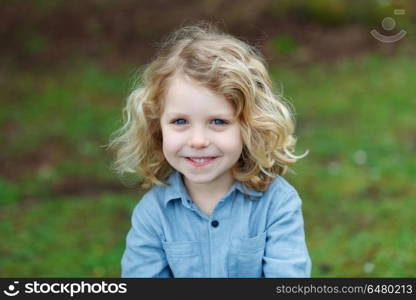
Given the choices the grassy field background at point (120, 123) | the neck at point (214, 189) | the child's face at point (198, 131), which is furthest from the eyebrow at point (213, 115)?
the grassy field background at point (120, 123)

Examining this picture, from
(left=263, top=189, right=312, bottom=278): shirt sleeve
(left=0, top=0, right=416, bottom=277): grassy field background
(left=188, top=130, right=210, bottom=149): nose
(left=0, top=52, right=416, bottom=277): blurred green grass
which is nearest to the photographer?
(left=188, top=130, right=210, bottom=149): nose

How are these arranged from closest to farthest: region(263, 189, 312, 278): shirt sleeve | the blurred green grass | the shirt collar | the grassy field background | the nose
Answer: the nose → region(263, 189, 312, 278): shirt sleeve → the shirt collar → the blurred green grass → the grassy field background

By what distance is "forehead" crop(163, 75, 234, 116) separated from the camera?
270 centimetres

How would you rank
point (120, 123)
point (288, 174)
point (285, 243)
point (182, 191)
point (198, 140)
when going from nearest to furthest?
1. point (198, 140)
2. point (285, 243)
3. point (182, 191)
4. point (288, 174)
5. point (120, 123)

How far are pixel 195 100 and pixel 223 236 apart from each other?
59 centimetres

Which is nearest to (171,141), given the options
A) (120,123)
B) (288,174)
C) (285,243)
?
(285,243)

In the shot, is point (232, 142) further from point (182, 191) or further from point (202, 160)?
point (182, 191)

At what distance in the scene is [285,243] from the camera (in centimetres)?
283

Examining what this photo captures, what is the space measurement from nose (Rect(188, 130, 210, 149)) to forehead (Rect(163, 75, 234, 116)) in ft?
0.27

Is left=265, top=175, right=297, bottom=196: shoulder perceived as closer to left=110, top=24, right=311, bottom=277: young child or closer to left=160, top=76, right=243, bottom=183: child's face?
left=110, top=24, right=311, bottom=277: young child

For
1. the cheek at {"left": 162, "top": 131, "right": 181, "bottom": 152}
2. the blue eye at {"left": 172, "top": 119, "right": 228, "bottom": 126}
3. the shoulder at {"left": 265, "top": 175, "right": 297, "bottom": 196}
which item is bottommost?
the shoulder at {"left": 265, "top": 175, "right": 297, "bottom": 196}

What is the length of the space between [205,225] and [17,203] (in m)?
3.37

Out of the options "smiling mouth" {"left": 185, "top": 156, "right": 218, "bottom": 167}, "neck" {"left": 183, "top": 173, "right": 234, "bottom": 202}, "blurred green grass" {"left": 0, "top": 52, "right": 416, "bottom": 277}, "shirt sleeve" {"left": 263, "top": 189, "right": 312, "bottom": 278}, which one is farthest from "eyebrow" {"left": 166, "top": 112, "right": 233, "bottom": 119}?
"blurred green grass" {"left": 0, "top": 52, "right": 416, "bottom": 277}

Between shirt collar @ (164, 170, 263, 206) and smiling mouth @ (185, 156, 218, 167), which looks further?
shirt collar @ (164, 170, 263, 206)
